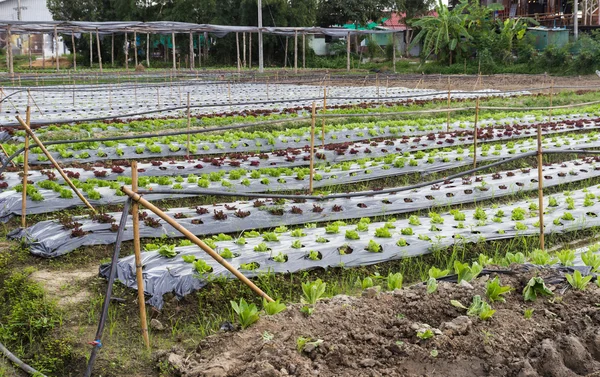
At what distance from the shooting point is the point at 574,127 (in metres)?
15.8

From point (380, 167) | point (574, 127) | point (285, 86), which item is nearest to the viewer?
point (380, 167)

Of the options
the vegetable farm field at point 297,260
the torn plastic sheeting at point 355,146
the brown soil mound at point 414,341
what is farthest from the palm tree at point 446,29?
the brown soil mound at point 414,341

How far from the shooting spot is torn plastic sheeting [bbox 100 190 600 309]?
612 cm

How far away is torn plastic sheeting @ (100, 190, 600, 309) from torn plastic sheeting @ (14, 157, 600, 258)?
0.76 meters

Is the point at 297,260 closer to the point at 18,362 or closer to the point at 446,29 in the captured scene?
the point at 18,362

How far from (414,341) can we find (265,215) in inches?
158

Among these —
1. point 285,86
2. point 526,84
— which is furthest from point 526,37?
point 285,86

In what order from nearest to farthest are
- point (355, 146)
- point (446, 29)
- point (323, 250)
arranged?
point (323, 250)
point (355, 146)
point (446, 29)


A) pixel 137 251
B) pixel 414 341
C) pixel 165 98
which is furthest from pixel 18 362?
pixel 165 98

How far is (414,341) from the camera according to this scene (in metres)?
4.47

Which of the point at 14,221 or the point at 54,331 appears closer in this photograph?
the point at 54,331

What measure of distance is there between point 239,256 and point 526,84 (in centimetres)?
2623

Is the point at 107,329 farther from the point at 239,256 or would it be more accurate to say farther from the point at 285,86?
the point at 285,86

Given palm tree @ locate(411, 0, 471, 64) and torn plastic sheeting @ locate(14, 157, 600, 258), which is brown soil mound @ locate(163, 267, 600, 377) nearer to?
torn plastic sheeting @ locate(14, 157, 600, 258)
